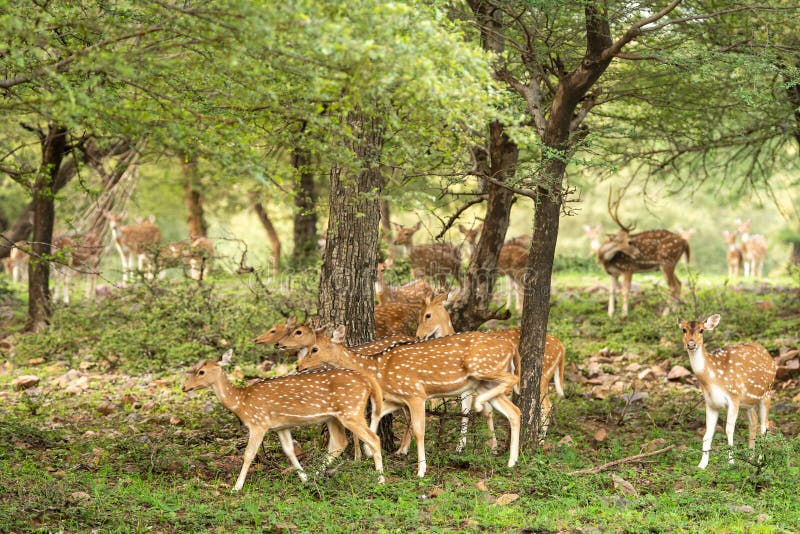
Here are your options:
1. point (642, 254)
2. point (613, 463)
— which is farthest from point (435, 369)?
point (642, 254)

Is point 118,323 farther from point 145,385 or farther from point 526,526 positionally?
point 526,526

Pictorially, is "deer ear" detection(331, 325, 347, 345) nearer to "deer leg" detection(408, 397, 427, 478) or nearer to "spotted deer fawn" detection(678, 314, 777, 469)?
"deer leg" detection(408, 397, 427, 478)

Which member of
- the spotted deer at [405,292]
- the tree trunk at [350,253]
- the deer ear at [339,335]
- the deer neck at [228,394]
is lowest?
the deer neck at [228,394]

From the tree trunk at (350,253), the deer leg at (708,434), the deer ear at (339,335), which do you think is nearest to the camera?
the deer leg at (708,434)

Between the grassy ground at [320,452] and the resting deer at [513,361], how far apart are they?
0.23 metres

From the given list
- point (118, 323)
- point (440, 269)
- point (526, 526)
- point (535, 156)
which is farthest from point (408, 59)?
point (118, 323)

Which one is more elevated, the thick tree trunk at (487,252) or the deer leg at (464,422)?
the thick tree trunk at (487,252)

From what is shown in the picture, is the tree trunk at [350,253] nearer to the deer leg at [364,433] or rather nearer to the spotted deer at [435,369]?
the spotted deer at [435,369]

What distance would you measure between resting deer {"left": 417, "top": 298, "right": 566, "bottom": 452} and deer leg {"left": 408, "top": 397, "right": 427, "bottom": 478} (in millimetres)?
393

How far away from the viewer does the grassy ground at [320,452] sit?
709 cm

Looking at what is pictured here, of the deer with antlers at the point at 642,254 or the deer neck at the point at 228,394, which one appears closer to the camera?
the deer neck at the point at 228,394

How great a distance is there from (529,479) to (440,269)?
6.87 m

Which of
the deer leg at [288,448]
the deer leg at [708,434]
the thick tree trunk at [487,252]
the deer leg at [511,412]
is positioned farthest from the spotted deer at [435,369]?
the thick tree trunk at [487,252]

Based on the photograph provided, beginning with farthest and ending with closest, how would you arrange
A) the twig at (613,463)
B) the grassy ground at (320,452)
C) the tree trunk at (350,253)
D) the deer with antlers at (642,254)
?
the deer with antlers at (642,254)
the tree trunk at (350,253)
the twig at (613,463)
the grassy ground at (320,452)
